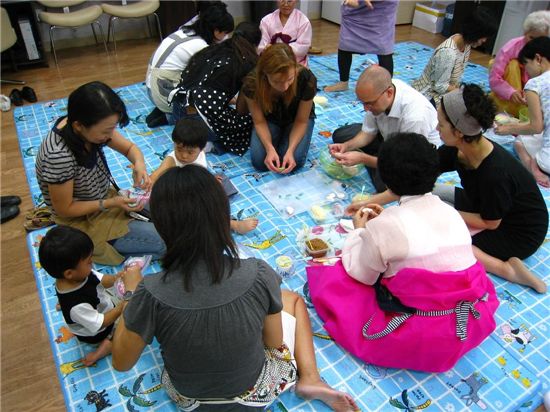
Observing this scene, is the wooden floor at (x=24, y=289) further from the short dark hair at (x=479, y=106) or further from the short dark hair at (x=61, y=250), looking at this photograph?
the short dark hair at (x=479, y=106)

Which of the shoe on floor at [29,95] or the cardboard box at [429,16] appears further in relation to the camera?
the cardboard box at [429,16]

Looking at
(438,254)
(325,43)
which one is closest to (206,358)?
(438,254)

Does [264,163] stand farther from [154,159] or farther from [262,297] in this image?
[262,297]

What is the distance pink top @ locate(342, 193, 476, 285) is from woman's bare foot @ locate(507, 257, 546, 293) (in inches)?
25.3

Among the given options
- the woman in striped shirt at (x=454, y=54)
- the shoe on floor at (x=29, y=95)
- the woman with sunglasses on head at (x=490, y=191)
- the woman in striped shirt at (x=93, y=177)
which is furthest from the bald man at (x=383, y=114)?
the shoe on floor at (x=29, y=95)

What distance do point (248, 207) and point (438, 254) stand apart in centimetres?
120

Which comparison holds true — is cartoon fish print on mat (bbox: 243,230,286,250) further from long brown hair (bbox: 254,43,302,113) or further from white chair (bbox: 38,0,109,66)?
white chair (bbox: 38,0,109,66)

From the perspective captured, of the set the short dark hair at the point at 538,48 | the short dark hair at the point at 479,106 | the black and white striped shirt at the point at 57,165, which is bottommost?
the black and white striped shirt at the point at 57,165

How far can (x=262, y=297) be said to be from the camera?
102cm

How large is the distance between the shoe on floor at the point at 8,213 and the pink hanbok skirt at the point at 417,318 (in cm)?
171

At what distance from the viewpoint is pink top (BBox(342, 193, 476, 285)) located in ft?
4.35

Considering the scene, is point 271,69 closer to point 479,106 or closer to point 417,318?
point 479,106

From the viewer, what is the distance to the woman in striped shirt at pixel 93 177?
151 cm

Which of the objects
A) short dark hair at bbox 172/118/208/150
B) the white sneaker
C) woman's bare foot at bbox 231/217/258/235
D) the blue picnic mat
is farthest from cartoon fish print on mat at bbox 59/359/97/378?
the white sneaker
